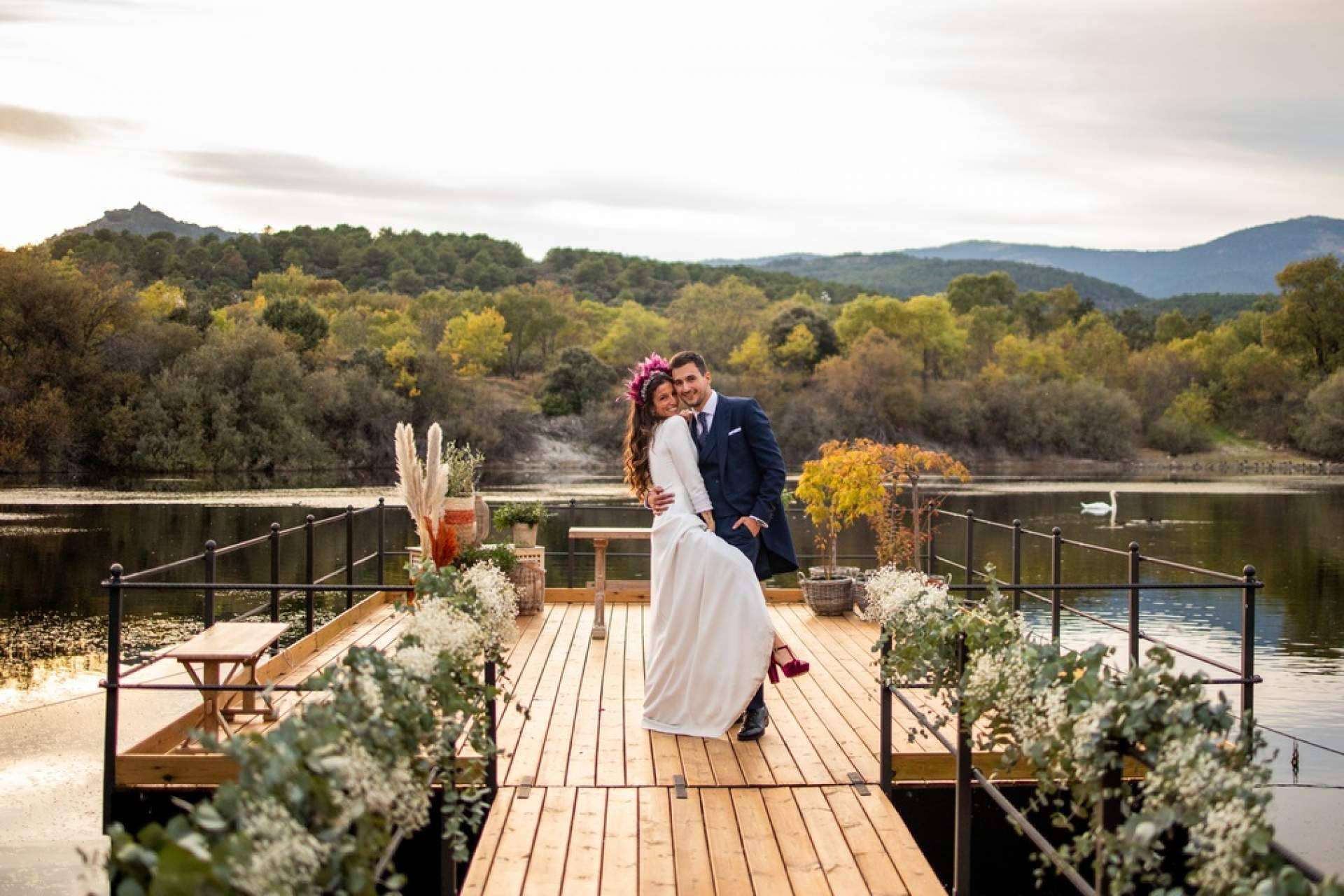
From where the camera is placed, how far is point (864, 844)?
15.5 feet

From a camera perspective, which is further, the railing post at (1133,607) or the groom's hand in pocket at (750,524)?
the railing post at (1133,607)

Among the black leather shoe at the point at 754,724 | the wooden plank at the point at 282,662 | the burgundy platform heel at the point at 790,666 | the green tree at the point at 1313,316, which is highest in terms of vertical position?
the green tree at the point at 1313,316

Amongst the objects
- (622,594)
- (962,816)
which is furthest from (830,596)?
(962,816)

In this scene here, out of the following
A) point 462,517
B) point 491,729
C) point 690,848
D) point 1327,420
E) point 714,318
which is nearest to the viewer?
point 491,729

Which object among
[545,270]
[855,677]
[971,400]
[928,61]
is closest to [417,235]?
[545,270]

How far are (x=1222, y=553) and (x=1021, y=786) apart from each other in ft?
61.4

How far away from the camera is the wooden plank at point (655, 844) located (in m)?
4.30

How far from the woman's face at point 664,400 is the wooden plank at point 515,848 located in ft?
6.20

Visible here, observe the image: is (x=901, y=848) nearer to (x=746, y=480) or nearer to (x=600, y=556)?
(x=746, y=480)

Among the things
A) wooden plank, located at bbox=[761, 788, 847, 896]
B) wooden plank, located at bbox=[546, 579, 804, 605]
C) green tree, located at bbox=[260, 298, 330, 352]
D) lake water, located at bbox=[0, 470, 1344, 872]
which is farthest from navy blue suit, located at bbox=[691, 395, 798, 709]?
green tree, located at bbox=[260, 298, 330, 352]

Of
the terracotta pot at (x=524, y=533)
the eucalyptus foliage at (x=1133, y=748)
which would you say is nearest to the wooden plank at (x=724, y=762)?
the eucalyptus foliage at (x=1133, y=748)

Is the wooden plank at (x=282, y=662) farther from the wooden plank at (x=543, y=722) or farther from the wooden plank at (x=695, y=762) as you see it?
the wooden plank at (x=695, y=762)

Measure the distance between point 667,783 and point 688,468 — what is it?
151 cm

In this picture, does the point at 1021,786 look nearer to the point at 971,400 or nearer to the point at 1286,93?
the point at 1286,93
